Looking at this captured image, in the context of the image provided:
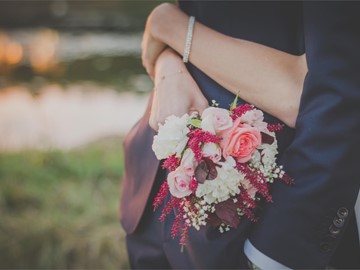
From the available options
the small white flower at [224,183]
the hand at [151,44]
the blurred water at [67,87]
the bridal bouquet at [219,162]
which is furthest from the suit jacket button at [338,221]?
the blurred water at [67,87]

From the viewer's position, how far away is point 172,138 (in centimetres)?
136

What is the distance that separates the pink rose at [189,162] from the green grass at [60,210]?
6.74 ft

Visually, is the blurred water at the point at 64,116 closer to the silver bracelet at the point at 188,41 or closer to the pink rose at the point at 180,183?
the silver bracelet at the point at 188,41

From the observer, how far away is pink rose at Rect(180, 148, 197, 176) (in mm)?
1341

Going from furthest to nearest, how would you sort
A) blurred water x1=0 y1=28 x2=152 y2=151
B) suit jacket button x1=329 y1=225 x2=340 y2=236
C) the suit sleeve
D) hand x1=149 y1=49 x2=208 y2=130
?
blurred water x1=0 y1=28 x2=152 y2=151, hand x1=149 y1=49 x2=208 y2=130, suit jacket button x1=329 y1=225 x2=340 y2=236, the suit sleeve

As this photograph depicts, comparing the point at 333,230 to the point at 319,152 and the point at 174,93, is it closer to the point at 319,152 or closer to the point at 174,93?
the point at 319,152

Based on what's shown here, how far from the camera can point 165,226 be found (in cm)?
166

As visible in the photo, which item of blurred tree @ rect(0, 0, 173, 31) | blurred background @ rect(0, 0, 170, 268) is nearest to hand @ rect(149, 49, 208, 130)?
blurred background @ rect(0, 0, 170, 268)

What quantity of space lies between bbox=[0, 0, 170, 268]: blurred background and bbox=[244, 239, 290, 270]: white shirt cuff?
1900 mm

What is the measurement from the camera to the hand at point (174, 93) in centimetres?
155

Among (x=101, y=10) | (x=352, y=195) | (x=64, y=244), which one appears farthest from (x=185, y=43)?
(x=101, y=10)

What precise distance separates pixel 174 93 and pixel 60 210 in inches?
92.1

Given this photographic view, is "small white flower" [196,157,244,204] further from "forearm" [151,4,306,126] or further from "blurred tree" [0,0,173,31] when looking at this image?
"blurred tree" [0,0,173,31]

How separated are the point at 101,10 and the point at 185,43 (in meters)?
11.0
